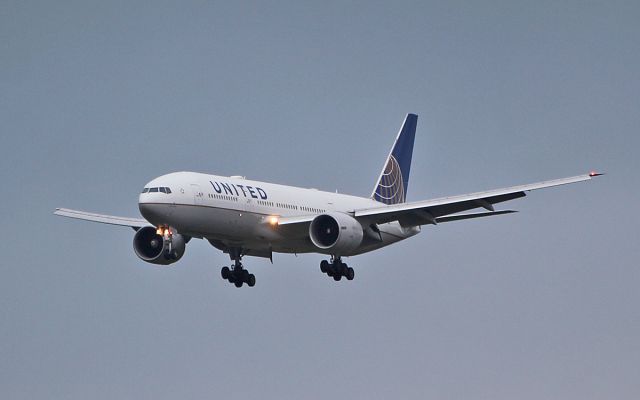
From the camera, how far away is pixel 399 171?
8262 centimetres

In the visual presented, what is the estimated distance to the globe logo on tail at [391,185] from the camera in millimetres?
79438

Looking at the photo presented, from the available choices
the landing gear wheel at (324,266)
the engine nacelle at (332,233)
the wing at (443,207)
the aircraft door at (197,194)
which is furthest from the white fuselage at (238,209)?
the wing at (443,207)

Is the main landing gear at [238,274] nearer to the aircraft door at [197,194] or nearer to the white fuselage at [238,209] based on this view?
the white fuselage at [238,209]

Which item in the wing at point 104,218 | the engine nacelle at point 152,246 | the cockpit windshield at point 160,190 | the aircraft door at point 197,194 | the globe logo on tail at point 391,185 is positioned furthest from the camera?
the globe logo on tail at point 391,185

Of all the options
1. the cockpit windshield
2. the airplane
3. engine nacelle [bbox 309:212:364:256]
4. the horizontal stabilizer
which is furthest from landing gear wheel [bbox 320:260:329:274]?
the cockpit windshield

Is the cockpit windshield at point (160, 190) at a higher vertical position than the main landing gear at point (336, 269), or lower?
higher

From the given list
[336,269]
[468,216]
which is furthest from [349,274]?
[468,216]

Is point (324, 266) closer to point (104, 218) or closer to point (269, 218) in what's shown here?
point (269, 218)

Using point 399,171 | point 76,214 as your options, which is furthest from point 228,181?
point 399,171

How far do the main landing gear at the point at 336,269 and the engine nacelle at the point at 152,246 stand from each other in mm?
7205

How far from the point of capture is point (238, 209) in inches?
2559

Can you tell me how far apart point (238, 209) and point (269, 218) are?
227cm

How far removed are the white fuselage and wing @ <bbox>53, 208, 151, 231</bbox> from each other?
17.2ft

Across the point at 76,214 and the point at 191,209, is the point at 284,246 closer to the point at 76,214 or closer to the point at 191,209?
the point at 191,209
